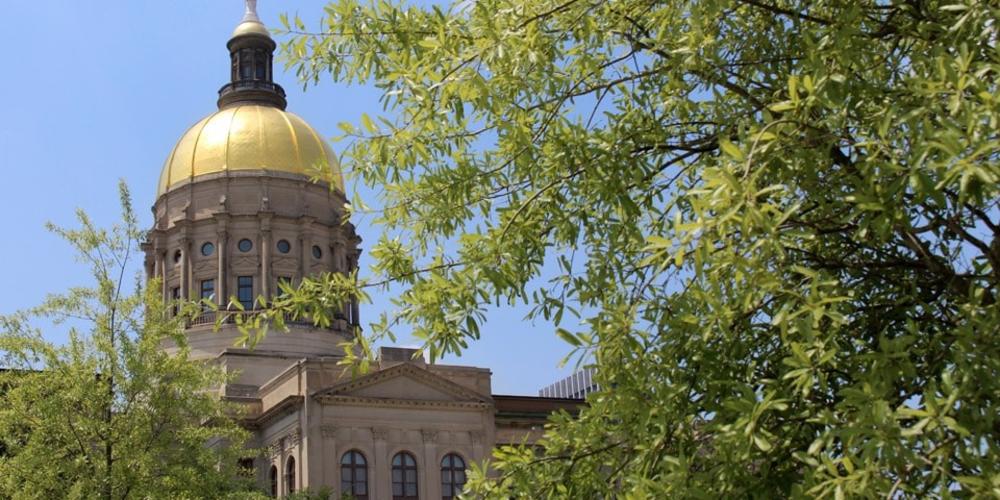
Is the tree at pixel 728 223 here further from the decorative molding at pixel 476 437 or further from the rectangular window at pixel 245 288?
the rectangular window at pixel 245 288

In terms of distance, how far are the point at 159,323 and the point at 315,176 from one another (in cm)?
2039

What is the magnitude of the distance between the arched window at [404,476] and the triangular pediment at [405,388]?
290 centimetres

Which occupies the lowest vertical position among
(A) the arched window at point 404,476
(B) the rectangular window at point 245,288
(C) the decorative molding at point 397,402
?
(A) the arched window at point 404,476

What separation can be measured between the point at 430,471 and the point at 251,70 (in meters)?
36.3

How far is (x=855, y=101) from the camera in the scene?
8953 millimetres

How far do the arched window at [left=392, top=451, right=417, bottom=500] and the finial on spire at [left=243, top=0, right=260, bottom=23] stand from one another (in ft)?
125

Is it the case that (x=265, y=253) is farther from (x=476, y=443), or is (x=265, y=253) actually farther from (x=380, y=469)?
(x=476, y=443)

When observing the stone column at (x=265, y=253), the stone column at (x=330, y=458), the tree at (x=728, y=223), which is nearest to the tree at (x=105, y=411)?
the tree at (x=728, y=223)

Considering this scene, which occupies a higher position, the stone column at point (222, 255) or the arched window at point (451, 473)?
the stone column at point (222, 255)

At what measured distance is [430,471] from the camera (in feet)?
210

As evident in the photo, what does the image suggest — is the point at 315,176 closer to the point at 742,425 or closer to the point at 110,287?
the point at 742,425

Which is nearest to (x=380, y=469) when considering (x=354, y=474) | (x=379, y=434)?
(x=354, y=474)

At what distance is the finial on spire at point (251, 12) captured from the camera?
89938 mm

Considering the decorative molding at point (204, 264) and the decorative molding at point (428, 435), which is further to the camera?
the decorative molding at point (204, 264)
